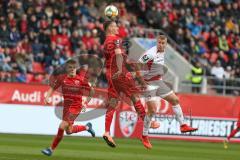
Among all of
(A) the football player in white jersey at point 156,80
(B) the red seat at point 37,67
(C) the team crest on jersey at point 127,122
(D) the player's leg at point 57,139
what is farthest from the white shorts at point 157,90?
(B) the red seat at point 37,67

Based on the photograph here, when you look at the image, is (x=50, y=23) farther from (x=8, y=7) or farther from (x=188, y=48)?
(x=188, y=48)

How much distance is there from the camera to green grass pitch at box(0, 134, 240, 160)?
53.2 feet

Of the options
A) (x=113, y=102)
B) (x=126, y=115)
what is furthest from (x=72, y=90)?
(x=126, y=115)

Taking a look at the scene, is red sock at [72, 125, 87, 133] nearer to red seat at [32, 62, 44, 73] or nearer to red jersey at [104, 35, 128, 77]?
red jersey at [104, 35, 128, 77]

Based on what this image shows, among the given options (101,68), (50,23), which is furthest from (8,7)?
(101,68)

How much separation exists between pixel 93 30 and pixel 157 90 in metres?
13.3

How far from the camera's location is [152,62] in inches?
680

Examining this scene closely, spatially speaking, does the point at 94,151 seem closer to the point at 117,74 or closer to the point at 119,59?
the point at 117,74

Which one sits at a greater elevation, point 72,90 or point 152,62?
point 152,62

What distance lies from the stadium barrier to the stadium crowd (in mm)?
1264

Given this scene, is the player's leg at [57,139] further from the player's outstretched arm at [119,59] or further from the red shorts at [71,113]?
the player's outstretched arm at [119,59]

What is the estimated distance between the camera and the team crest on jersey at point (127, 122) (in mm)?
25484

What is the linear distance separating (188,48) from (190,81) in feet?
14.4

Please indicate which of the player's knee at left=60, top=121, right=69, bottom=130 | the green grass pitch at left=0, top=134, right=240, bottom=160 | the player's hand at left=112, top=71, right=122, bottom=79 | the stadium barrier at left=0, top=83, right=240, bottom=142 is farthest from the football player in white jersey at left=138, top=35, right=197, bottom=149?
the stadium barrier at left=0, top=83, right=240, bottom=142
